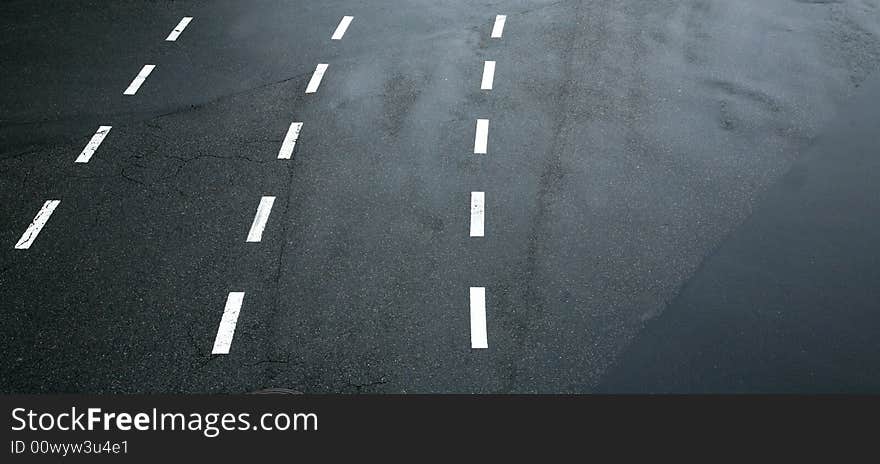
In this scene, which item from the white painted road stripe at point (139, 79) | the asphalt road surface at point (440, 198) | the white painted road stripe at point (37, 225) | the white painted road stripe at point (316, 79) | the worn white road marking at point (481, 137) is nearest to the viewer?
the asphalt road surface at point (440, 198)

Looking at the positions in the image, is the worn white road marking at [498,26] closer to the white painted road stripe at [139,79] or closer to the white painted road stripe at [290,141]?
the white painted road stripe at [290,141]

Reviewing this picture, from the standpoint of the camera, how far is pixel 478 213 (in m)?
8.29

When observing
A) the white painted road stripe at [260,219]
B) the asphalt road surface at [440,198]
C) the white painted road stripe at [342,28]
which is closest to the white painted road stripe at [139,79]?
the asphalt road surface at [440,198]

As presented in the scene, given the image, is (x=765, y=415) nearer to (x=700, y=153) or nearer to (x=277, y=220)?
(x=700, y=153)

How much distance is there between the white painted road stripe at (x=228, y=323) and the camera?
6.88 meters

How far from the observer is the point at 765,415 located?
6.31 meters

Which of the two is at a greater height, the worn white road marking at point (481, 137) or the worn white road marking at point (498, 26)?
the worn white road marking at point (498, 26)

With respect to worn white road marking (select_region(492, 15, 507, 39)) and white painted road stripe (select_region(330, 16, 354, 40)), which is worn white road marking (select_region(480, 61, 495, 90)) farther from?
white painted road stripe (select_region(330, 16, 354, 40))

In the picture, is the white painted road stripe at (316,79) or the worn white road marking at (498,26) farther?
the worn white road marking at (498,26)

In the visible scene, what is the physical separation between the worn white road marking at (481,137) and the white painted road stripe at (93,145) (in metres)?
4.52

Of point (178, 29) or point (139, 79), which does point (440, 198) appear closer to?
point (139, 79)

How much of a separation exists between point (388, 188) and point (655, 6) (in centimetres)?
631

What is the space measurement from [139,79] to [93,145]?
5.11 ft

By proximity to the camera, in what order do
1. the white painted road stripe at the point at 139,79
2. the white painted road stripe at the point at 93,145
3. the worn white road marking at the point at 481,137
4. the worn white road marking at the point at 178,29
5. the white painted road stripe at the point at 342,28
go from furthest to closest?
1. the white painted road stripe at the point at 342,28
2. the worn white road marking at the point at 178,29
3. the white painted road stripe at the point at 139,79
4. the worn white road marking at the point at 481,137
5. the white painted road stripe at the point at 93,145
